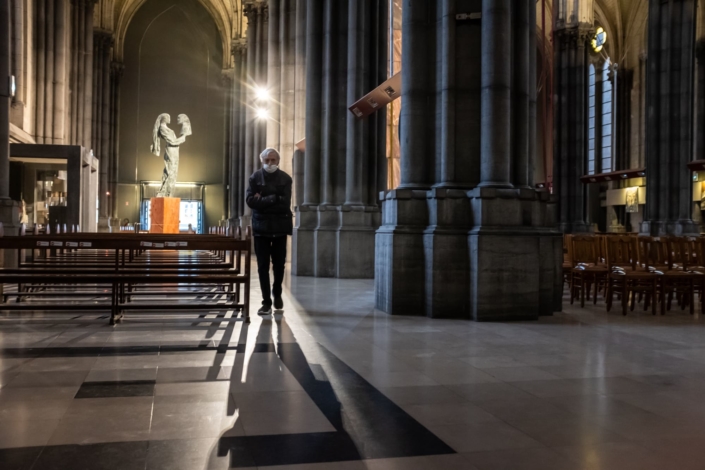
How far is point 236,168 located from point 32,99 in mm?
12954

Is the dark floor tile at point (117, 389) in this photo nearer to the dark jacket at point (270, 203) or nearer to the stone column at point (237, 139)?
the dark jacket at point (270, 203)

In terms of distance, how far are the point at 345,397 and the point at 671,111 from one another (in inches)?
893

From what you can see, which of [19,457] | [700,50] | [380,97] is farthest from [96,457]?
[700,50]

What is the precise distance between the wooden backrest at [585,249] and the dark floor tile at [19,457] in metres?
9.00

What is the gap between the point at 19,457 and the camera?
3.04 meters

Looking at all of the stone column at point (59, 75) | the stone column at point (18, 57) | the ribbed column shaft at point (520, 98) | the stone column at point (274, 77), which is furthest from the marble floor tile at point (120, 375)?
the stone column at point (59, 75)

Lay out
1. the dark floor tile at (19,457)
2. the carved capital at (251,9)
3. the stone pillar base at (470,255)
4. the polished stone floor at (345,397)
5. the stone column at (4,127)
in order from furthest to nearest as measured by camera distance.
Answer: the carved capital at (251,9)
the stone column at (4,127)
the stone pillar base at (470,255)
the polished stone floor at (345,397)
the dark floor tile at (19,457)

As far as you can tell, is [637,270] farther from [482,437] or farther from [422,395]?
[482,437]

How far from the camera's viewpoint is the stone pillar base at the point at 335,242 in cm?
1525

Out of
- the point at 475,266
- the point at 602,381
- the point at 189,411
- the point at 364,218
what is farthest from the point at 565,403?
the point at 364,218

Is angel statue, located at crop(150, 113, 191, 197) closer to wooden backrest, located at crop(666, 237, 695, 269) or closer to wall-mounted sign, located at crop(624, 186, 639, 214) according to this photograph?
wooden backrest, located at crop(666, 237, 695, 269)

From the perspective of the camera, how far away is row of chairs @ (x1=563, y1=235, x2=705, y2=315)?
912cm

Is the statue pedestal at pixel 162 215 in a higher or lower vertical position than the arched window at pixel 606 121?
lower

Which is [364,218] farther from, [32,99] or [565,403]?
[32,99]
